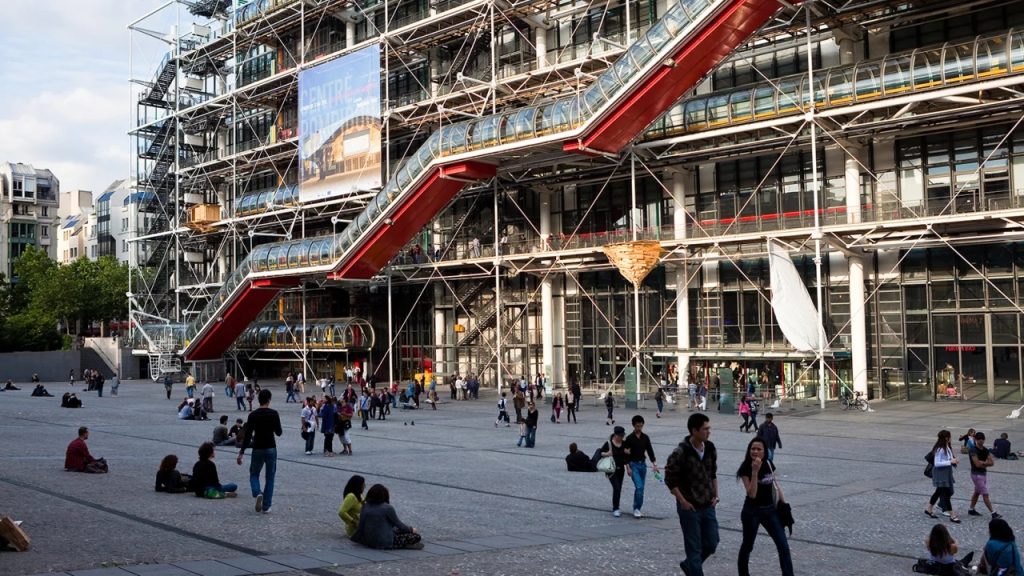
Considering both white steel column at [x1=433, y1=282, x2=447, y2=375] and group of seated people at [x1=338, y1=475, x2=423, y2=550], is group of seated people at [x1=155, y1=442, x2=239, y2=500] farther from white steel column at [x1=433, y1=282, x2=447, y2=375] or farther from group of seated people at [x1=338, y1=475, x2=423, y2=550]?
white steel column at [x1=433, y1=282, x2=447, y2=375]

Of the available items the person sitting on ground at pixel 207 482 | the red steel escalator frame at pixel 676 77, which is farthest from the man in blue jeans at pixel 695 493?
the red steel escalator frame at pixel 676 77

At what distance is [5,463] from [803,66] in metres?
28.3

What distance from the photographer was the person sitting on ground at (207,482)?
13102mm

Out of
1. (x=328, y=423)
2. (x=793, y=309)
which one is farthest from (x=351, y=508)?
(x=793, y=309)

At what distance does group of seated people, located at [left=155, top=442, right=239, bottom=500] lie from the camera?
1312 cm

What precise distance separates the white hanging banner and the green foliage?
183 ft

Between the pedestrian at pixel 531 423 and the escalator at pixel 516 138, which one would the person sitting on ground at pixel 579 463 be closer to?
the pedestrian at pixel 531 423

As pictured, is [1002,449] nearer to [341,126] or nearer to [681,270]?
[681,270]

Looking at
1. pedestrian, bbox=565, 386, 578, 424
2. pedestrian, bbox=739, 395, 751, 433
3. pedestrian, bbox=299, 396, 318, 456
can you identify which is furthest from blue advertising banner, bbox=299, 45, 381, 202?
pedestrian, bbox=299, 396, 318, 456

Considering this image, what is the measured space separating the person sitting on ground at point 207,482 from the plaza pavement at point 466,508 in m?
0.27

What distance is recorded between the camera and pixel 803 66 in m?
34.5

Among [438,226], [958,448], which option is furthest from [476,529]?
[438,226]

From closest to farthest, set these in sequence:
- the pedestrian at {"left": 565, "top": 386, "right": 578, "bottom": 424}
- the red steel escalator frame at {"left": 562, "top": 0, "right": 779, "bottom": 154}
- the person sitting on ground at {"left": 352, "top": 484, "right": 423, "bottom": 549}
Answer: the person sitting on ground at {"left": 352, "top": 484, "right": 423, "bottom": 549} → the pedestrian at {"left": 565, "top": 386, "right": 578, "bottom": 424} → the red steel escalator frame at {"left": 562, "top": 0, "right": 779, "bottom": 154}

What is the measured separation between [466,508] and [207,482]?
3541mm
